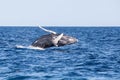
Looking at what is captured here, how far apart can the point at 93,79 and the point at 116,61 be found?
7.25m

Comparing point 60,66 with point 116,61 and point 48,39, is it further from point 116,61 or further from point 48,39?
point 48,39

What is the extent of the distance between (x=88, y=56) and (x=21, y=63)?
6557mm

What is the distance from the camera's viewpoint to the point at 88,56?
97.0 ft

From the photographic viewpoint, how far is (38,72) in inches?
831

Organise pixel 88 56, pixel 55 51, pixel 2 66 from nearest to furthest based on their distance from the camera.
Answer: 1. pixel 2 66
2. pixel 88 56
3. pixel 55 51

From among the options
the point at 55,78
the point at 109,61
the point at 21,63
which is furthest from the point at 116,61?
the point at 55,78

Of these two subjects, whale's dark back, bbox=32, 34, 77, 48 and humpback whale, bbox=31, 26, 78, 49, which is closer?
humpback whale, bbox=31, 26, 78, 49

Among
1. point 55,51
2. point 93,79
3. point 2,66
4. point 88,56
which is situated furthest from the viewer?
point 55,51

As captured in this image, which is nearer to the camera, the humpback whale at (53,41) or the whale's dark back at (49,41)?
the humpback whale at (53,41)

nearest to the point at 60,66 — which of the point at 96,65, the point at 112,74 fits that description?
the point at 96,65

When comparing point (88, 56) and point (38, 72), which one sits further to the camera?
point (88, 56)

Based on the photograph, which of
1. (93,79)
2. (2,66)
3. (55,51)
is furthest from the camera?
(55,51)

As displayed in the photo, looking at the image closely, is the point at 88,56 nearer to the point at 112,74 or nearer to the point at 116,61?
the point at 116,61

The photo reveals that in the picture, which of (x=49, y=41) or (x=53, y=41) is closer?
(x=53, y=41)
